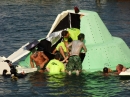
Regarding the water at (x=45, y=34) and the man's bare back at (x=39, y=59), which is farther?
the man's bare back at (x=39, y=59)

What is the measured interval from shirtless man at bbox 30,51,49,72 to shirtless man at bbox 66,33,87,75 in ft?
5.07

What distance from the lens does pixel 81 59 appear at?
25500 mm

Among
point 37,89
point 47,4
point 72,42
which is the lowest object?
point 37,89

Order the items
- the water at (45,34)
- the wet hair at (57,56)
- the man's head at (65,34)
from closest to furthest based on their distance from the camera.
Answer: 1. the water at (45,34)
2. the man's head at (65,34)
3. the wet hair at (57,56)

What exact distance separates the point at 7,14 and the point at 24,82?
26.0 meters

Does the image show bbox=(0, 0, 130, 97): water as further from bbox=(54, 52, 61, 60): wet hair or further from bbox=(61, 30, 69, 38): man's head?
bbox=(61, 30, 69, 38): man's head

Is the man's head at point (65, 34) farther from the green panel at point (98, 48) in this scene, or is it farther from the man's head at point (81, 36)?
the green panel at point (98, 48)

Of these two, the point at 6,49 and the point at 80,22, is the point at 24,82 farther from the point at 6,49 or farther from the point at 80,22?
the point at 6,49

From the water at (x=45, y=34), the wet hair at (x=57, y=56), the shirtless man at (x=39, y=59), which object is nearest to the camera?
the water at (x=45, y=34)

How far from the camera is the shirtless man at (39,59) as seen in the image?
85.3 feet

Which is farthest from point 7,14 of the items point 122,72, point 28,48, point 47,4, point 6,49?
point 122,72

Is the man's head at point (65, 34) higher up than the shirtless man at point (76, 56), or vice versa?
the man's head at point (65, 34)

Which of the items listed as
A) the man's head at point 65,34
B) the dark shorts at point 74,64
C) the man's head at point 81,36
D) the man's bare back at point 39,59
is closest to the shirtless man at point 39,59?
the man's bare back at point 39,59

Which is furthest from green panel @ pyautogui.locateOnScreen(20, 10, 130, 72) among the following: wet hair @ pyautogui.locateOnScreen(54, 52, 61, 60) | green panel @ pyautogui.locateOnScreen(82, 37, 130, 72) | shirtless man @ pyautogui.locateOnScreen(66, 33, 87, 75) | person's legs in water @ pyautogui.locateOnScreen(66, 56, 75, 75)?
wet hair @ pyautogui.locateOnScreen(54, 52, 61, 60)
